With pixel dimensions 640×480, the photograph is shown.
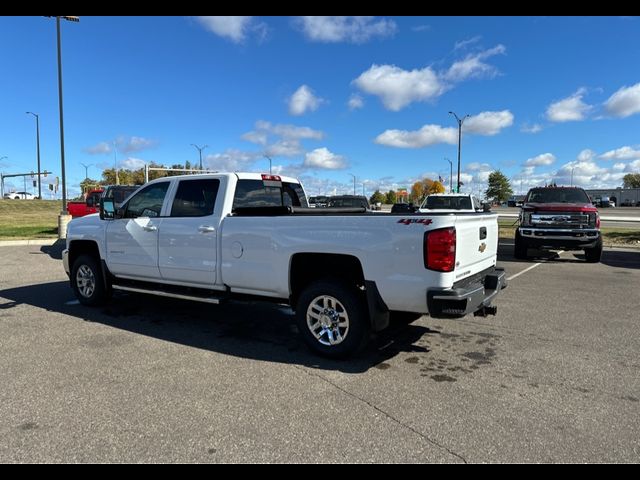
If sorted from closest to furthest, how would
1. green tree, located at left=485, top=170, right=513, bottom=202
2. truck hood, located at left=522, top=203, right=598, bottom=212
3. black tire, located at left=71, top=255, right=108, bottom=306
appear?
black tire, located at left=71, top=255, right=108, bottom=306, truck hood, located at left=522, top=203, right=598, bottom=212, green tree, located at left=485, top=170, right=513, bottom=202

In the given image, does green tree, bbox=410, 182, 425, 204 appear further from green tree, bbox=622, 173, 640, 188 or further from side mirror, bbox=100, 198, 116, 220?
side mirror, bbox=100, 198, 116, 220

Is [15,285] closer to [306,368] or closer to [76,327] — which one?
[76,327]

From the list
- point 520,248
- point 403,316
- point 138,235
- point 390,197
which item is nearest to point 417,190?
point 390,197

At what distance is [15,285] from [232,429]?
25.4 ft

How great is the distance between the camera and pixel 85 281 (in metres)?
7.09

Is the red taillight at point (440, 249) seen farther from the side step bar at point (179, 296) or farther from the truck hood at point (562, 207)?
the truck hood at point (562, 207)

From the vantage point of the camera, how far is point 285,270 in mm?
4914

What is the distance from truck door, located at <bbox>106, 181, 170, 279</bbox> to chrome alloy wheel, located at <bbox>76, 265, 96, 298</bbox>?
53 cm

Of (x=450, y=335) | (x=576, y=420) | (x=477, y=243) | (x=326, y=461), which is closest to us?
(x=326, y=461)

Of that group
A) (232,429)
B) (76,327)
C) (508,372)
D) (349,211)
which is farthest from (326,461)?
(76,327)

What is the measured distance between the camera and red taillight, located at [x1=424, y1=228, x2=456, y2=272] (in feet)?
13.3

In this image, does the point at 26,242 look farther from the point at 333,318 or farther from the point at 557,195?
the point at 557,195

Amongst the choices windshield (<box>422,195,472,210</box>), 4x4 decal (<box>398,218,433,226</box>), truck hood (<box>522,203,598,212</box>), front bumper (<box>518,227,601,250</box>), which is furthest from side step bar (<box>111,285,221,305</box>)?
windshield (<box>422,195,472,210</box>)

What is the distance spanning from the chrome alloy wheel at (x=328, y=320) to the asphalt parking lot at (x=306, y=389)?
0.25 m
